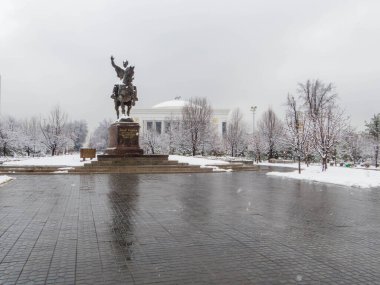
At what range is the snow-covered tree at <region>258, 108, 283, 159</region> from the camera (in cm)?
5531

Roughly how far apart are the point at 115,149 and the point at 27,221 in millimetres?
20606

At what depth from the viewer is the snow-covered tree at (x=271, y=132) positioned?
5531 cm

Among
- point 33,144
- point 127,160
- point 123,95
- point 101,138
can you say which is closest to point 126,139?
point 127,160

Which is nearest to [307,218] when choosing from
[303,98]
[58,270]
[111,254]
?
[111,254]

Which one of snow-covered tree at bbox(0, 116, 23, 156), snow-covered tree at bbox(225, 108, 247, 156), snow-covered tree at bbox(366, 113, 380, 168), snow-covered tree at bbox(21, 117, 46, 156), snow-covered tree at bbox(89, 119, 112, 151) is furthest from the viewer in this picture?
snow-covered tree at bbox(89, 119, 112, 151)

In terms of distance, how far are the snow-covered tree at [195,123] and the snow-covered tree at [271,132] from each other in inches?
351

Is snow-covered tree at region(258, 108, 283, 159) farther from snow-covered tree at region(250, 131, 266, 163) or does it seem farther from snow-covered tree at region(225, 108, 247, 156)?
snow-covered tree at region(225, 108, 247, 156)

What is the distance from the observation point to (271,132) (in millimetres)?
56062

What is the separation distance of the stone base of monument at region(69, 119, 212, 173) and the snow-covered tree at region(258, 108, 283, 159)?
29.7 m

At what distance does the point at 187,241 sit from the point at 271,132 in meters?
51.5

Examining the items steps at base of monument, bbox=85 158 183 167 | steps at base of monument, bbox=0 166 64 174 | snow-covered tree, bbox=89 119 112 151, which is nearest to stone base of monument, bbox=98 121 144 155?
steps at base of monument, bbox=85 158 183 167

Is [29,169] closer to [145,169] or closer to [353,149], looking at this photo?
[145,169]

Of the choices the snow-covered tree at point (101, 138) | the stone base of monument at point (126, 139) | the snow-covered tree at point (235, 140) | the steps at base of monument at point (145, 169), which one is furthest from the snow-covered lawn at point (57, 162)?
the snow-covered tree at point (101, 138)

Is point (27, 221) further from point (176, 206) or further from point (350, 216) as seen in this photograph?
point (350, 216)
